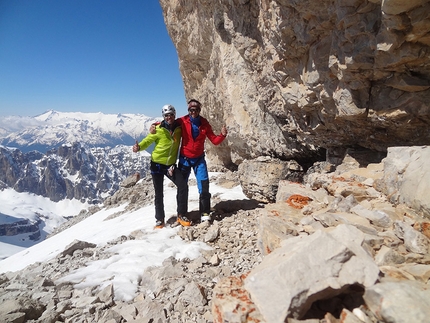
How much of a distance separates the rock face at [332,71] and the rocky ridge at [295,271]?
153 cm

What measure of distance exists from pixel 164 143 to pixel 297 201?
4705mm

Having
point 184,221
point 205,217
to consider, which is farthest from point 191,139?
point 184,221

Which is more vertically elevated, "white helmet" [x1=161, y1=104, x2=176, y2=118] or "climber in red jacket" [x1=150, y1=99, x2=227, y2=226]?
"white helmet" [x1=161, y1=104, x2=176, y2=118]

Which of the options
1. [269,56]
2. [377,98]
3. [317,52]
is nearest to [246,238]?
[377,98]

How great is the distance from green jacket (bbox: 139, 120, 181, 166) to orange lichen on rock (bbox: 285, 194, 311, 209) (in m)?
4.25

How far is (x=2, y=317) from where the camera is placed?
12.5ft

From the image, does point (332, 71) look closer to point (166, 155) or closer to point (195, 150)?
point (195, 150)

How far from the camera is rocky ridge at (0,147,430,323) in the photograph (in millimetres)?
2576

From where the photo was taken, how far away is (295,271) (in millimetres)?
2721

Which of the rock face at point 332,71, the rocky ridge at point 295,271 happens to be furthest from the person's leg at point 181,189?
the rock face at point 332,71

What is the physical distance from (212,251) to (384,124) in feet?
18.6

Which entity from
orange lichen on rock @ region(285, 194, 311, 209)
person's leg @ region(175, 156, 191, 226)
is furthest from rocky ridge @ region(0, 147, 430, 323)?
person's leg @ region(175, 156, 191, 226)

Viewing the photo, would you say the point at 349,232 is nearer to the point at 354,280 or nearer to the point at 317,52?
the point at 354,280

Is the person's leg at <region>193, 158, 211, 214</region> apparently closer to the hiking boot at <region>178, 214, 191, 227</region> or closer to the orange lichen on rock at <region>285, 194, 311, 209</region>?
the hiking boot at <region>178, 214, 191, 227</region>
